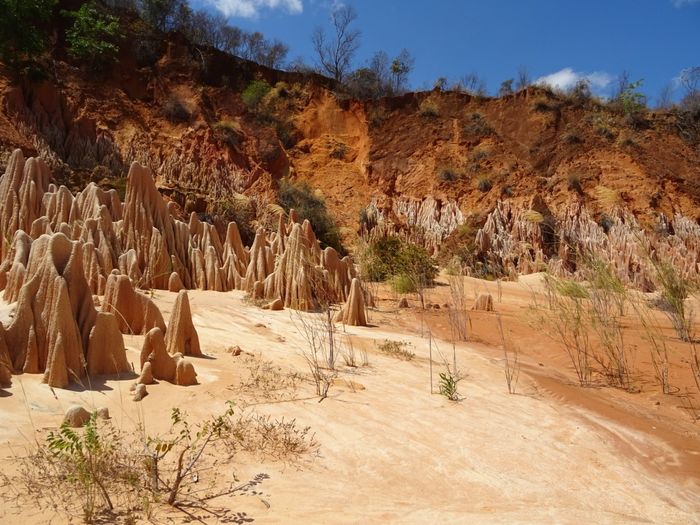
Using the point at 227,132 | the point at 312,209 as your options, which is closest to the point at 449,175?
the point at 312,209

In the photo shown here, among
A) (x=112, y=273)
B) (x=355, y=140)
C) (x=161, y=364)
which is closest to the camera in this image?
(x=161, y=364)

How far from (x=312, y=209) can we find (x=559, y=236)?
30.5 feet

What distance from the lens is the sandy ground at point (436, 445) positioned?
103 inches

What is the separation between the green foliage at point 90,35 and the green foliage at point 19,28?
1.91 m

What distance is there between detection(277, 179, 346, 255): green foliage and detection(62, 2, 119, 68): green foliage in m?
8.77

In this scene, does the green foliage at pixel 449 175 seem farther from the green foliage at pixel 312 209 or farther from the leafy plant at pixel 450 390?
the leafy plant at pixel 450 390

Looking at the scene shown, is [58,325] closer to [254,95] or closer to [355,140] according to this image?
[254,95]

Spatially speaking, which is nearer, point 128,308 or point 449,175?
point 128,308

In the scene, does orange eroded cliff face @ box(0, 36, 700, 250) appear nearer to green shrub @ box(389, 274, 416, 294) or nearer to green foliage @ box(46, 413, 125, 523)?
green shrub @ box(389, 274, 416, 294)

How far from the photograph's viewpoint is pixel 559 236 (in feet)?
60.9

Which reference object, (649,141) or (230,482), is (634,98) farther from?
(230,482)

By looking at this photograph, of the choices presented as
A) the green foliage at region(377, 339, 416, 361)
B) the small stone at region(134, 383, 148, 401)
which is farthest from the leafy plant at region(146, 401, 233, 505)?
the green foliage at region(377, 339, 416, 361)

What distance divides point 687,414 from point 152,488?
4569mm

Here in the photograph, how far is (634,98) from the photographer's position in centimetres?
2589
